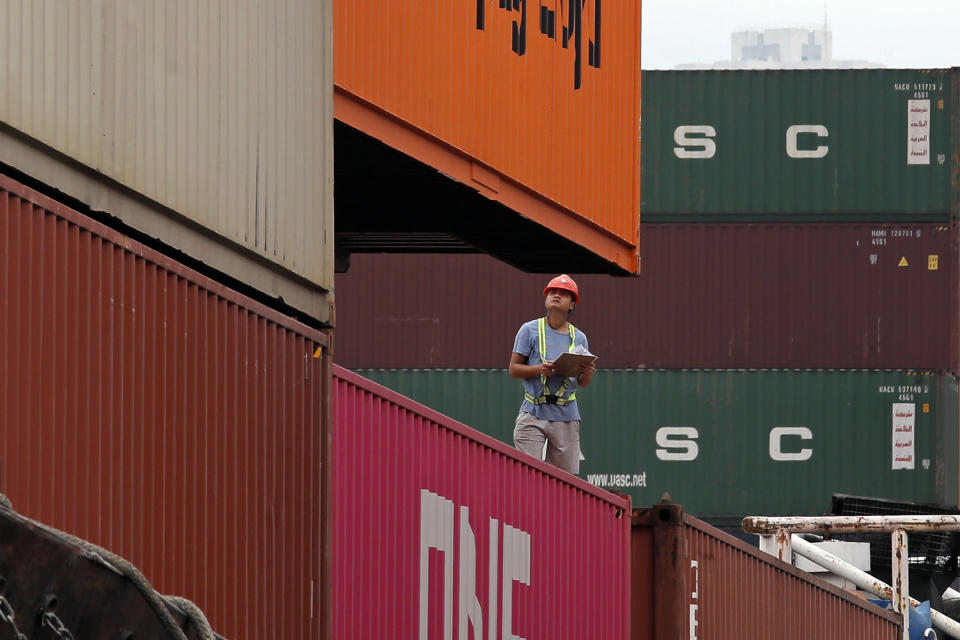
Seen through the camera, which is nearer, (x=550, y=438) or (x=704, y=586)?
(x=704, y=586)

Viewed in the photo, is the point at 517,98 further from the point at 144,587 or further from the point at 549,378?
the point at 144,587

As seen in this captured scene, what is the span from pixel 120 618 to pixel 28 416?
1.56m

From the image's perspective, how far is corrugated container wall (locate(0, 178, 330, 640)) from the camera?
4438 mm

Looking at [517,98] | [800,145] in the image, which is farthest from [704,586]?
[800,145]

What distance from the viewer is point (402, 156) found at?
8.26 m

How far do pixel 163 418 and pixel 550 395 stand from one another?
414 centimetres

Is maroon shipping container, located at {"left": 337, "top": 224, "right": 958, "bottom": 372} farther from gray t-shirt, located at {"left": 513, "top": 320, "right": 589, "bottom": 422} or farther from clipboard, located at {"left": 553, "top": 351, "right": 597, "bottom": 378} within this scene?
clipboard, located at {"left": 553, "top": 351, "right": 597, "bottom": 378}

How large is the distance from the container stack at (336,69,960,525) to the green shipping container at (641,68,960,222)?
3cm

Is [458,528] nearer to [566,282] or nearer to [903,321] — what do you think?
[566,282]

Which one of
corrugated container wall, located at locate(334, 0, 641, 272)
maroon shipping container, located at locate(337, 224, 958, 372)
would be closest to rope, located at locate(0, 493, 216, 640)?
corrugated container wall, located at locate(334, 0, 641, 272)

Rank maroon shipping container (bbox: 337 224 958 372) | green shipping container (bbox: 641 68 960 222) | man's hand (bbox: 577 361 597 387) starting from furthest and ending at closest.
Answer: green shipping container (bbox: 641 68 960 222), maroon shipping container (bbox: 337 224 958 372), man's hand (bbox: 577 361 597 387)

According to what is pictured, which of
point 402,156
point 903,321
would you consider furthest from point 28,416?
point 903,321

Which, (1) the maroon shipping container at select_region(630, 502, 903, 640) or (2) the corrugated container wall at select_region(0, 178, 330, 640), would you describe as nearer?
(2) the corrugated container wall at select_region(0, 178, 330, 640)

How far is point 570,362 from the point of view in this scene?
877cm
